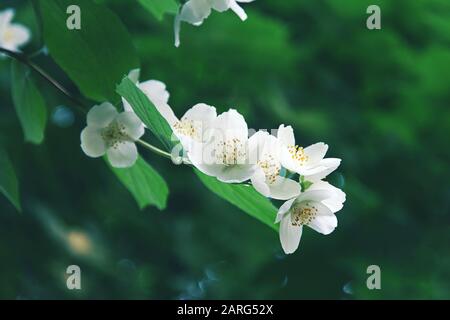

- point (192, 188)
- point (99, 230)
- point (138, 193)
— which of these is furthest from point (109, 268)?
point (138, 193)

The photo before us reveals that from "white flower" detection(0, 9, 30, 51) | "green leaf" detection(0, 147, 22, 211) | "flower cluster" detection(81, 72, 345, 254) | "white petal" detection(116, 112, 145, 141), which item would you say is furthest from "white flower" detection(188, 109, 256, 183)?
"white flower" detection(0, 9, 30, 51)

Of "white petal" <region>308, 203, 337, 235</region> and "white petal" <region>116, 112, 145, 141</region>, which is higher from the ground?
"white petal" <region>116, 112, 145, 141</region>

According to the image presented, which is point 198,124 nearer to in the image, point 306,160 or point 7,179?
point 306,160

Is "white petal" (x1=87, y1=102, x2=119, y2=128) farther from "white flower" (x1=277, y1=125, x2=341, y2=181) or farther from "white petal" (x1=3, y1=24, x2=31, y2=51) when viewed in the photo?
"white petal" (x1=3, y1=24, x2=31, y2=51)

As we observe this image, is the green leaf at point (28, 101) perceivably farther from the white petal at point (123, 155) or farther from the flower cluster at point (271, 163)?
the flower cluster at point (271, 163)

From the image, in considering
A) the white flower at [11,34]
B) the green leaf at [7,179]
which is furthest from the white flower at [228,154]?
the white flower at [11,34]

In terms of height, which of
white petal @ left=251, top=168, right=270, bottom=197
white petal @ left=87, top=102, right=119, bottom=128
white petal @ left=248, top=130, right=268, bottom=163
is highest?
white petal @ left=87, top=102, right=119, bottom=128
